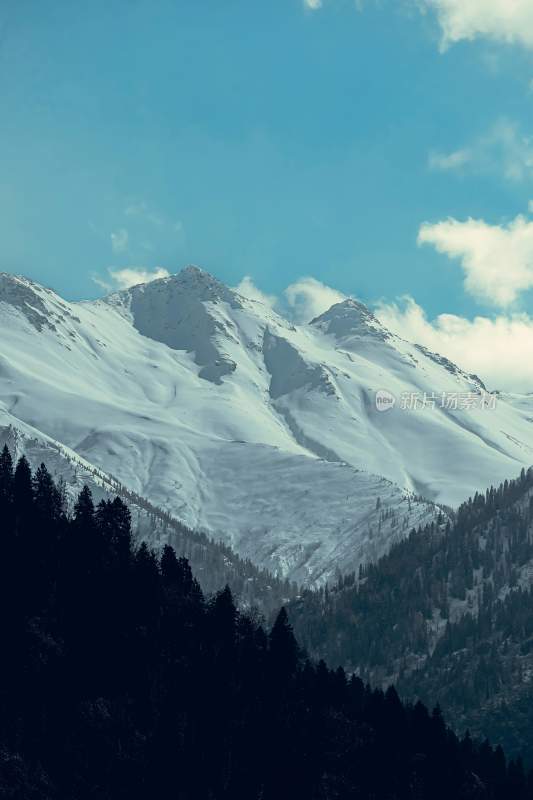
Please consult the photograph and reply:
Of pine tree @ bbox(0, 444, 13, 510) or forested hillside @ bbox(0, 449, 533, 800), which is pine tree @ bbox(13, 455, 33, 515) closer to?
forested hillside @ bbox(0, 449, 533, 800)

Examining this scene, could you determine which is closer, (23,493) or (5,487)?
(23,493)

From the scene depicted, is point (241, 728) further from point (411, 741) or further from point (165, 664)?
point (411, 741)

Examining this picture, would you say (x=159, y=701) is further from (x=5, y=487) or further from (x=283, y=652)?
(x=5, y=487)

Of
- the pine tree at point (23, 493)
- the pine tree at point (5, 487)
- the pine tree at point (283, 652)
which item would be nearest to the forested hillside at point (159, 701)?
the pine tree at point (283, 652)

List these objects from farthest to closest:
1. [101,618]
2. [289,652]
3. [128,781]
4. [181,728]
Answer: [289,652], [101,618], [181,728], [128,781]

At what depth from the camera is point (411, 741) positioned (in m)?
173

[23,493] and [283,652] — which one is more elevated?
[23,493]

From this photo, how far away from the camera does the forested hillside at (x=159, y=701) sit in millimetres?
145125

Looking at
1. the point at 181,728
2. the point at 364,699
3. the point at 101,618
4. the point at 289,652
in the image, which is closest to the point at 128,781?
the point at 181,728

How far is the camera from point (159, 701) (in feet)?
511

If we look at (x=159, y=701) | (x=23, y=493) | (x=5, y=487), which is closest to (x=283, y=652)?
(x=159, y=701)

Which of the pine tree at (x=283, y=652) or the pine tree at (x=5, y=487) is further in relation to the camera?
the pine tree at (x=5, y=487)

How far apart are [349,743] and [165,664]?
26.9m

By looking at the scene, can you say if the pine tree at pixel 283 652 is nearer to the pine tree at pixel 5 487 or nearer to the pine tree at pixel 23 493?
the pine tree at pixel 23 493
